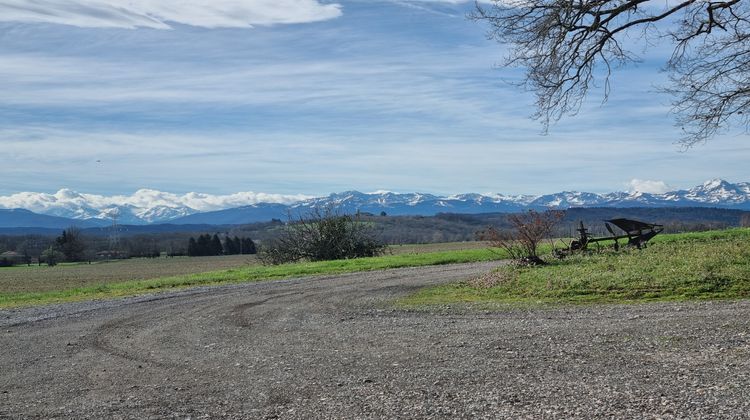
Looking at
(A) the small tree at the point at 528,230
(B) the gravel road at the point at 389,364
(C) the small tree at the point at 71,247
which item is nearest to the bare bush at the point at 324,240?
(A) the small tree at the point at 528,230

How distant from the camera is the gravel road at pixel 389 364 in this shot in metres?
7.40

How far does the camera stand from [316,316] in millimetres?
15281

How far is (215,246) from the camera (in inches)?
4417

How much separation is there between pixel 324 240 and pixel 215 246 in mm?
72677

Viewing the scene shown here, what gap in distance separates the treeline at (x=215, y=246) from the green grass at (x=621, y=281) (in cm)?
9205

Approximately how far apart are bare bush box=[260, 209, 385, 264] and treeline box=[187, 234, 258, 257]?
216 ft

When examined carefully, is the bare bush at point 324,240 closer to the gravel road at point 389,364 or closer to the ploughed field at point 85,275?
the ploughed field at point 85,275

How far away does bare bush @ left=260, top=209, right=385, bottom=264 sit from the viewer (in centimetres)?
4312

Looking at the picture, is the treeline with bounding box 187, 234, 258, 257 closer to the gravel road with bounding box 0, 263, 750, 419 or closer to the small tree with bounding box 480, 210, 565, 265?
the small tree with bounding box 480, 210, 565, 265

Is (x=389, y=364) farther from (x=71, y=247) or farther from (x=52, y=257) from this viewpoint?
(x=71, y=247)

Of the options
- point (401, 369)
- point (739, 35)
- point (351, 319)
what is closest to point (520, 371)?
point (401, 369)

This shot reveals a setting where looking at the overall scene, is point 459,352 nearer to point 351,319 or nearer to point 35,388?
point 351,319

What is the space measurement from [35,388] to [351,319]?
6552 mm

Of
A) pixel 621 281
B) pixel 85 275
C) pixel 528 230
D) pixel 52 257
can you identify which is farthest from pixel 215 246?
pixel 621 281
